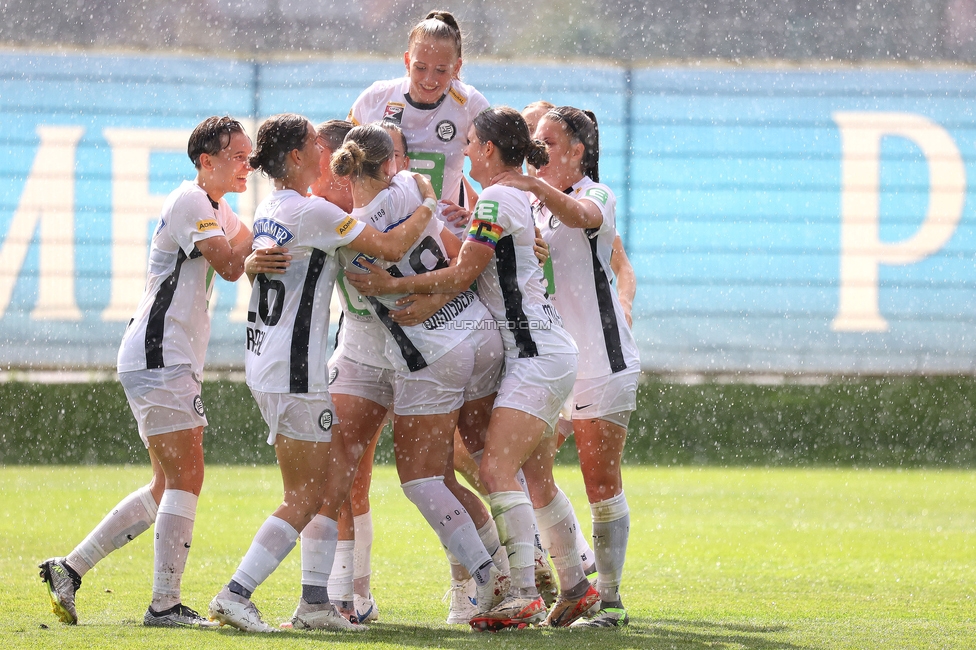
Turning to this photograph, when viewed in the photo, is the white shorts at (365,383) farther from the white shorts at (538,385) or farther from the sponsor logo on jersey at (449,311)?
the white shorts at (538,385)

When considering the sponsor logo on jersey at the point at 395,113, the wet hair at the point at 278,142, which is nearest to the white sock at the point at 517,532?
the wet hair at the point at 278,142

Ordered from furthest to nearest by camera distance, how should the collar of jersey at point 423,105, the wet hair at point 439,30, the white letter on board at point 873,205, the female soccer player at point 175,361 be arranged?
the white letter on board at point 873,205, the collar of jersey at point 423,105, the wet hair at point 439,30, the female soccer player at point 175,361

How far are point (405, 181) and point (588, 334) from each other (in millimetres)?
932

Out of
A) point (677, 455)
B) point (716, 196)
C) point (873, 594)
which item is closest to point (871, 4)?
point (716, 196)

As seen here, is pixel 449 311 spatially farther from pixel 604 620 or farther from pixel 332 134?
pixel 604 620

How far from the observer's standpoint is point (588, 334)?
15.0 feet

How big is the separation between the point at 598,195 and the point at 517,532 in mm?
1321

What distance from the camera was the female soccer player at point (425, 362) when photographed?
4.18m

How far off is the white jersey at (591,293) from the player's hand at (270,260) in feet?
3.61

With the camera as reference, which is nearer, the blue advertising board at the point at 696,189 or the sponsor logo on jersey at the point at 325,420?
the sponsor logo on jersey at the point at 325,420

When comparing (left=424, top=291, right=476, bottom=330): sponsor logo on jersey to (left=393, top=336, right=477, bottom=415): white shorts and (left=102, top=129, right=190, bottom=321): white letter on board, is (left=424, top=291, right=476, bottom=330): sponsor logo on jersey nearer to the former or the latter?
(left=393, top=336, right=477, bottom=415): white shorts

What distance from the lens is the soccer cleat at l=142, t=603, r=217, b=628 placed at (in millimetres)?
4191

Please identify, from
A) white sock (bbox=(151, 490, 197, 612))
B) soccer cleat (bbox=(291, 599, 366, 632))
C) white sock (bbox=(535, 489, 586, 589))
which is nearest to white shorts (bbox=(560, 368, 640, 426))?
white sock (bbox=(535, 489, 586, 589))

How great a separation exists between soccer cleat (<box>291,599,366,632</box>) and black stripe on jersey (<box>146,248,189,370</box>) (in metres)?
1.04
